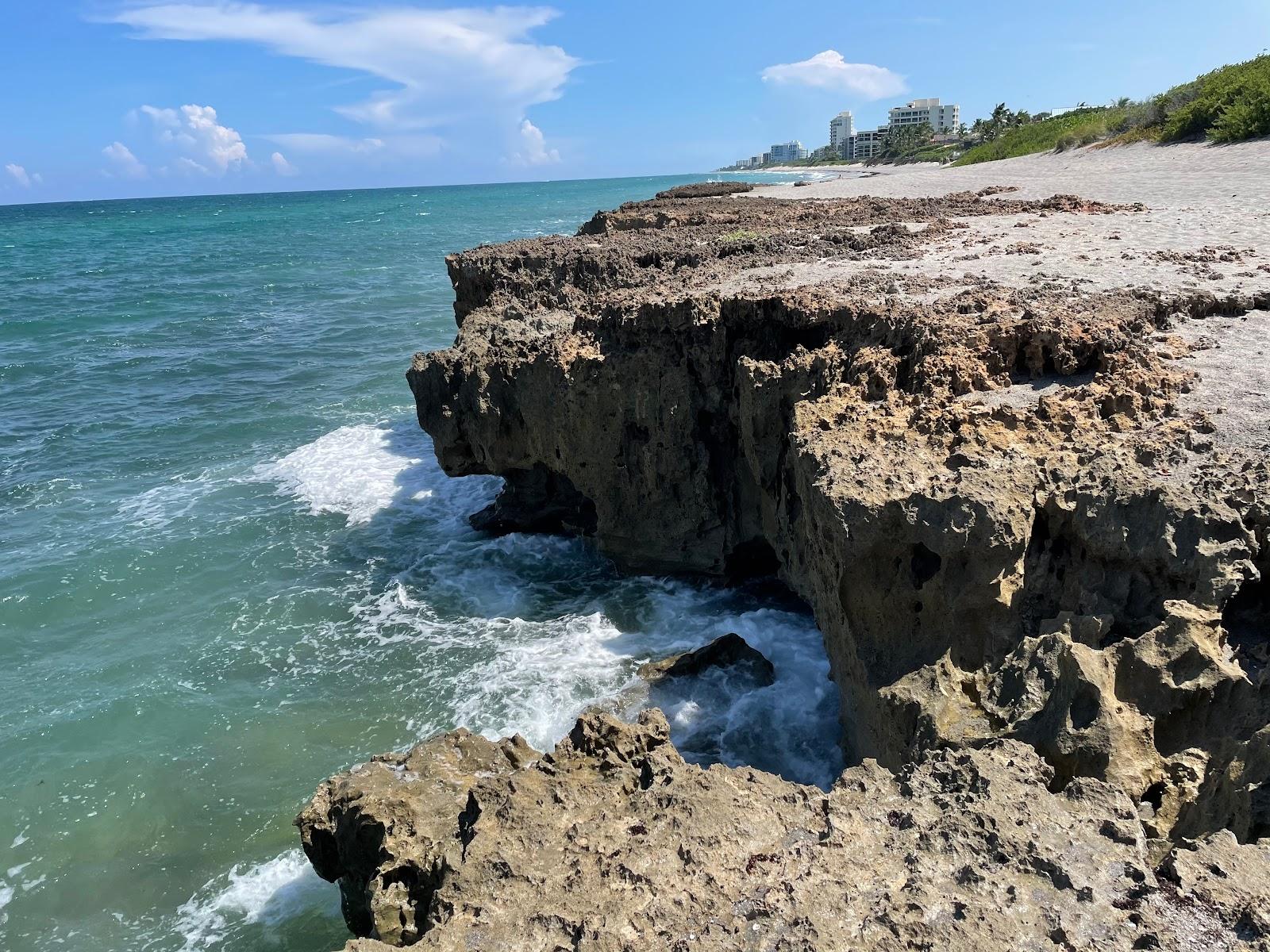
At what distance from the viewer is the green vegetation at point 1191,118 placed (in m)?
26.7

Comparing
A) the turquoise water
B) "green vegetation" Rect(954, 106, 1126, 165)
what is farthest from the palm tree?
the turquoise water

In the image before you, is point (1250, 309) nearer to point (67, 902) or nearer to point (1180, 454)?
point (1180, 454)

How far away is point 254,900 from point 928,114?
21337cm

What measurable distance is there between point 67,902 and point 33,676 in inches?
177

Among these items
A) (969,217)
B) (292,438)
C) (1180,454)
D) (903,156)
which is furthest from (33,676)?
(903,156)

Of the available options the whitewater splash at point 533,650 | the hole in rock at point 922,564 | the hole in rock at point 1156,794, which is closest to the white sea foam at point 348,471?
the whitewater splash at point 533,650

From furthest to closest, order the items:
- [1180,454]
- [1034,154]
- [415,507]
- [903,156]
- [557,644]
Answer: [903,156] → [1034,154] → [415,507] → [557,644] → [1180,454]

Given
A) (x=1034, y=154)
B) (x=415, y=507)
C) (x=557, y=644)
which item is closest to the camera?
(x=557, y=644)

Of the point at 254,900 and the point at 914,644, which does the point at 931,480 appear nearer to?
the point at 914,644

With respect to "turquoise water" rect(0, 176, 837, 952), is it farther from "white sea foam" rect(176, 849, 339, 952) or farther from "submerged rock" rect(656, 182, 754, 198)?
"submerged rock" rect(656, 182, 754, 198)

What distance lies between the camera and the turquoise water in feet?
25.2

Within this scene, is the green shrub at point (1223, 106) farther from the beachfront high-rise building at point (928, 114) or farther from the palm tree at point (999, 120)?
the beachfront high-rise building at point (928, 114)

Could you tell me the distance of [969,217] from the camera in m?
17.6

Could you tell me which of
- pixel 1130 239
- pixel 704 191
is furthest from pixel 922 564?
pixel 704 191
